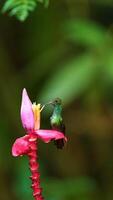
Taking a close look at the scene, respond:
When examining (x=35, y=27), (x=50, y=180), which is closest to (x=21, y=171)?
(x=50, y=180)

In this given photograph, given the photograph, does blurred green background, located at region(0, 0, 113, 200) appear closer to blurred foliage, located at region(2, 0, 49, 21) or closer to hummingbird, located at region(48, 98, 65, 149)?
blurred foliage, located at region(2, 0, 49, 21)

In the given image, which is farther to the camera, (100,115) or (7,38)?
(7,38)

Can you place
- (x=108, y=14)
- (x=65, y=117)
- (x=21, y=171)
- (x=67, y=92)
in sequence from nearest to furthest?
1. (x=67, y=92)
2. (x=21, y=171)
3. (x=108, y=14)
4. (x=65, y=117)

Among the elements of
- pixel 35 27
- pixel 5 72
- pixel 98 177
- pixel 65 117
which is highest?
pixel 35 27

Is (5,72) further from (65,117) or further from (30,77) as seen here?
(65,117)

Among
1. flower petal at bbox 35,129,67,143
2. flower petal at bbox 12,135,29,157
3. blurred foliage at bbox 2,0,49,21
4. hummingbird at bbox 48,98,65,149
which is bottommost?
flower petal at bbox 12,135,29,157

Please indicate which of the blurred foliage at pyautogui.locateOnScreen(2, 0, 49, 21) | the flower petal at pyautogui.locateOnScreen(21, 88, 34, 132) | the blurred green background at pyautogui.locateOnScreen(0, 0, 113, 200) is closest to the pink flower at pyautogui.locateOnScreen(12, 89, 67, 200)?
the flower petal at pyautogui.locateOnScreen(21, 88, 34, 132)
